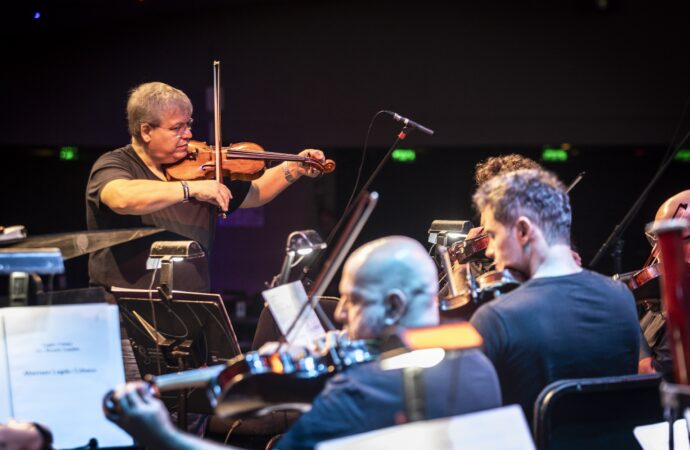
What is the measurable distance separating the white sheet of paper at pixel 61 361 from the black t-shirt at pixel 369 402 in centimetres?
52

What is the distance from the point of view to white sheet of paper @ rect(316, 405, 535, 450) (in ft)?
4.49

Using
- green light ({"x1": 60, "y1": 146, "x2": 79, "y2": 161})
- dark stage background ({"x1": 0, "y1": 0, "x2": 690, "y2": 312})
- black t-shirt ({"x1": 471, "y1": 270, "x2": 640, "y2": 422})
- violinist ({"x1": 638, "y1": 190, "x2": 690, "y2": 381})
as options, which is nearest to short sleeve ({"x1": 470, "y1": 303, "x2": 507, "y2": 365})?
black t-shirt ({"x1": 471, "y1": 270, "x2": 640, "y2": 422})

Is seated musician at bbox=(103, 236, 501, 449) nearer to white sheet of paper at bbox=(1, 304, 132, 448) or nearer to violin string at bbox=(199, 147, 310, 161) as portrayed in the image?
white sheet of paper at bbox=(1, 304, 132, 448)

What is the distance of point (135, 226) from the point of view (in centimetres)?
338

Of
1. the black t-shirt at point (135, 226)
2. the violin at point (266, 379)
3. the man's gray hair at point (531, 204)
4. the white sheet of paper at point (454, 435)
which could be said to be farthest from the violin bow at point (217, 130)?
the white sheet of paper at point (454, 435)

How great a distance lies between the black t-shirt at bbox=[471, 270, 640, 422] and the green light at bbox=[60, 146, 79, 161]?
597 centimetres

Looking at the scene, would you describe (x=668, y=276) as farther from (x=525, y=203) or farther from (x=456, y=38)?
(x=456, y=38)

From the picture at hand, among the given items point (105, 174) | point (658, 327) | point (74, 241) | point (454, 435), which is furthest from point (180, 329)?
point (658, 327)

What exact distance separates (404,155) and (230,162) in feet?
12.7

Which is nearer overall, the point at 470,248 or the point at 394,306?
the point at 394,306

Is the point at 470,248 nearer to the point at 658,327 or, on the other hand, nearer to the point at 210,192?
the point at 658,327

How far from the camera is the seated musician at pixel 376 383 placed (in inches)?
63.8

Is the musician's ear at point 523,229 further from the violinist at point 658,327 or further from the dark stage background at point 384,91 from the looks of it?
the dark stage background at point 384,91

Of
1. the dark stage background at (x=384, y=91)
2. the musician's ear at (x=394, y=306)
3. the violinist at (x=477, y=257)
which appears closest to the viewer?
the musician's ear at (x=394, y=306)
